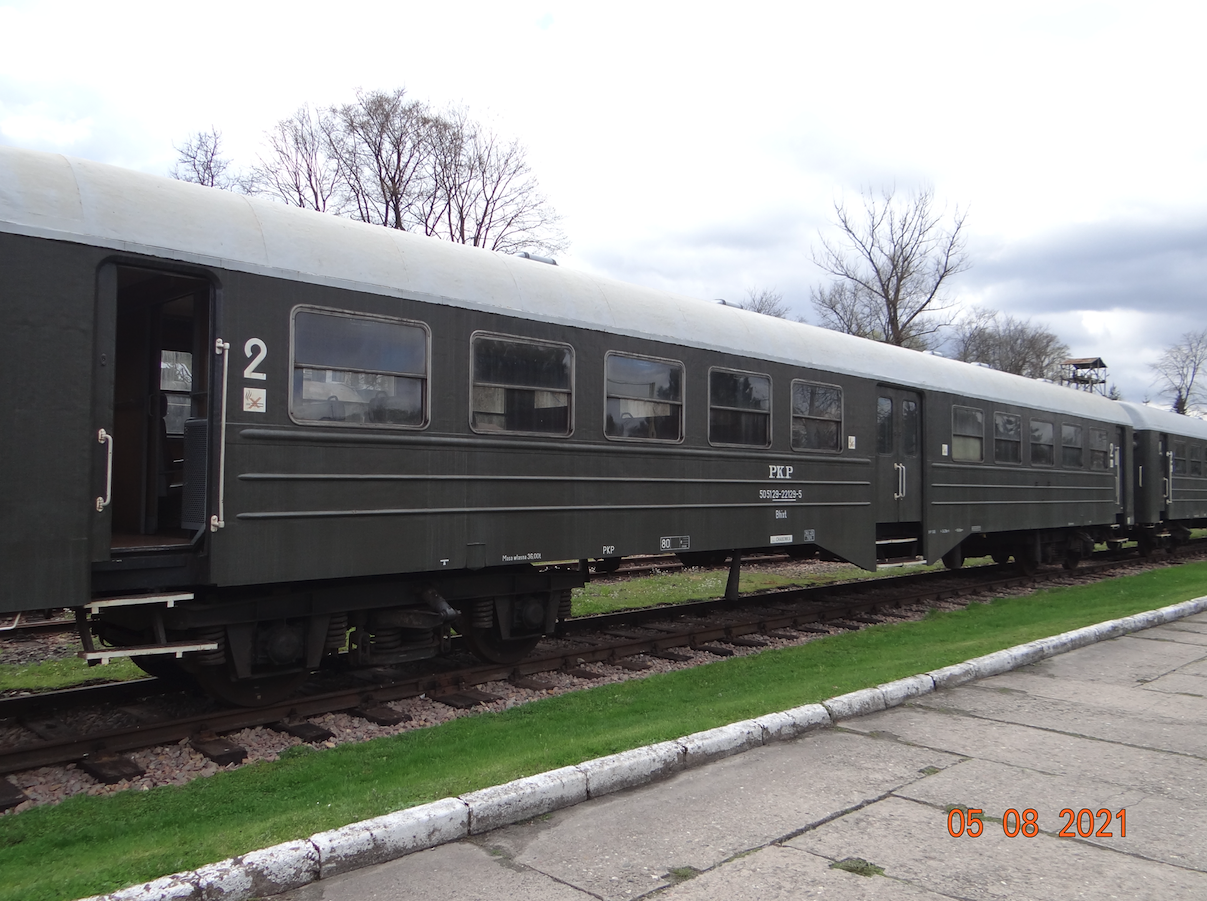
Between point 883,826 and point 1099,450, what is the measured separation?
15368 millimetres

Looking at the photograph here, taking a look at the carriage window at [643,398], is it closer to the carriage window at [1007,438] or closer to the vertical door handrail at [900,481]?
the vertical door handrail at [900,481]

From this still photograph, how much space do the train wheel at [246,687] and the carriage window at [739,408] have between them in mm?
4484

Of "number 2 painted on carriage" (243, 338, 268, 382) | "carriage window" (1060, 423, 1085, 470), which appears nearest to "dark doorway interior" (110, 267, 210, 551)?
"number 2 painted on carriage" (243, 338, 268, 382)

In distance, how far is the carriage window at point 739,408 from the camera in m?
8.99

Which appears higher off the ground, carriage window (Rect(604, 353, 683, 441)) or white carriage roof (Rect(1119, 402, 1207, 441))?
white carriage roof (Rect(1119, 402, 1207, 441))

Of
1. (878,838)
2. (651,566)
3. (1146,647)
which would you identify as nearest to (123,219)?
(878,838)

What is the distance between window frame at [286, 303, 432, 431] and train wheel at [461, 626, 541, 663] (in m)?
2.13

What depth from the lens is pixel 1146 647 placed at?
875cm

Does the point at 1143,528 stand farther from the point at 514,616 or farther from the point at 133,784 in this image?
the point at 133,784

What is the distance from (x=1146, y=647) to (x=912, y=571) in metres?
8.42

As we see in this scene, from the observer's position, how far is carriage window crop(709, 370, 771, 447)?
29.5 ft

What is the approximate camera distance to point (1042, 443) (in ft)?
49.6

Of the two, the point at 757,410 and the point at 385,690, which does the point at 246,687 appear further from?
the point at 757,410
